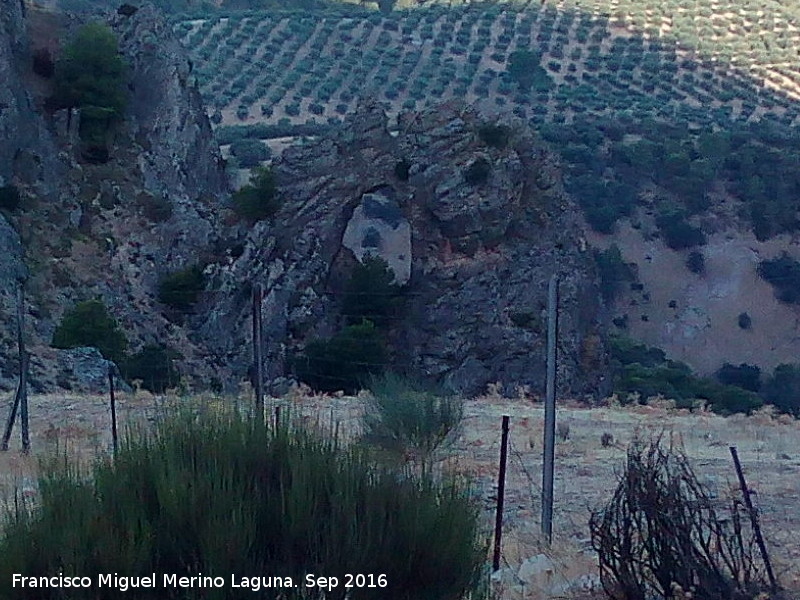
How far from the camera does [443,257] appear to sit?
28703 millimetres

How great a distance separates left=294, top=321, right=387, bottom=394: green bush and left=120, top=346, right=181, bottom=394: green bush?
254 centimetres

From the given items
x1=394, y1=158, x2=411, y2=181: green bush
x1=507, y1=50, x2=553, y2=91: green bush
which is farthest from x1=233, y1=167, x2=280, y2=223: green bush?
Result: x1=507, y1=50, x2=553, y2=91: green bush

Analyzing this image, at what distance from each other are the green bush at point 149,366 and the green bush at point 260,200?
5.77 meters

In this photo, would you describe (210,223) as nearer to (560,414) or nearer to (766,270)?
(560,414)

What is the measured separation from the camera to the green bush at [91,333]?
23.6 metres

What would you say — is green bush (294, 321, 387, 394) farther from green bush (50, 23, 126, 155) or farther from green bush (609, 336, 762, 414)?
green bush (50, 23, 126, 155)

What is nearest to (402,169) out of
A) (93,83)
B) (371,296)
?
(371,296)

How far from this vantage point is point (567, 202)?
100 feet

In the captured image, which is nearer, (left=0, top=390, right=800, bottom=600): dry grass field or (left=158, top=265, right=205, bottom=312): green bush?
(left=0, top=390, right=800, bottom=600): dry grass field

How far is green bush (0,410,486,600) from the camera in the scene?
4195 millimetres

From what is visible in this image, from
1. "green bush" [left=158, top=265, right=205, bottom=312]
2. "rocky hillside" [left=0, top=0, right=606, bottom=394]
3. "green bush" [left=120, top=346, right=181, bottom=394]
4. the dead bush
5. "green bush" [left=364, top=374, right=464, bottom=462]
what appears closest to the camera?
the dead bush

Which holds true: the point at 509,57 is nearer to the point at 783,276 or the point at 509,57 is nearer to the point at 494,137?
the point at 783,276

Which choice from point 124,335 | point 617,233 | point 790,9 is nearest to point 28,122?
point 124,335

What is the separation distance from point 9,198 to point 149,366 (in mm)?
8104
